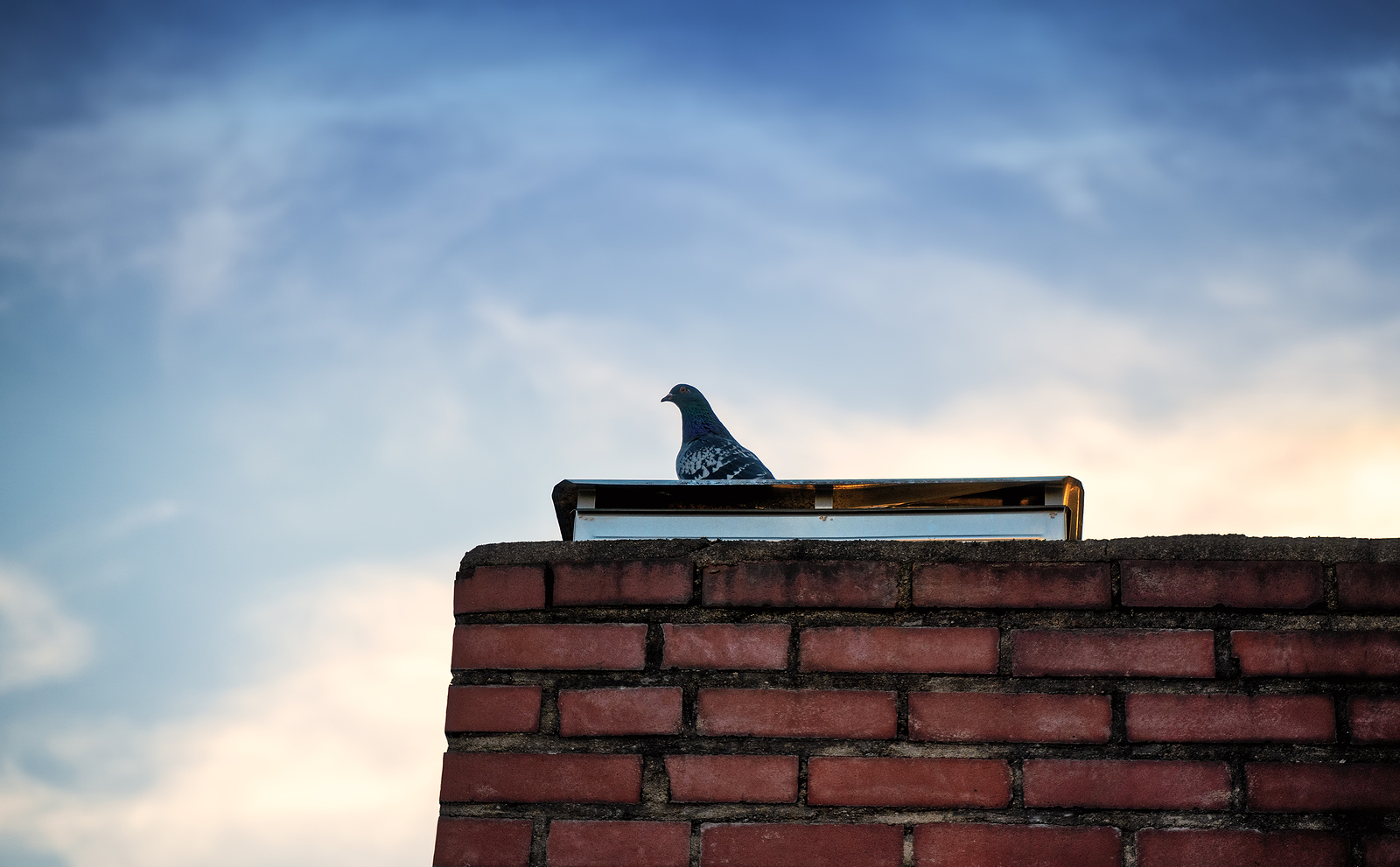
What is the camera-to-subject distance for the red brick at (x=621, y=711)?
1.46 meters

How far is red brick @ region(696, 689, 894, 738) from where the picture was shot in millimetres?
1433

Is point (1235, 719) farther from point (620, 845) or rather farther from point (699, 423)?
point (699, 423)

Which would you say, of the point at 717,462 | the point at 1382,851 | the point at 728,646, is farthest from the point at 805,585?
the point at 717,462

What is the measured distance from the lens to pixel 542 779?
146 cm

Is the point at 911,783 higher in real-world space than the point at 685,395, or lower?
lower

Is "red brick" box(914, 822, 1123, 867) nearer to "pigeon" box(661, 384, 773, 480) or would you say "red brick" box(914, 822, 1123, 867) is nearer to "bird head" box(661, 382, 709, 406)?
"pigeon" box(661, 384, 773, 480)

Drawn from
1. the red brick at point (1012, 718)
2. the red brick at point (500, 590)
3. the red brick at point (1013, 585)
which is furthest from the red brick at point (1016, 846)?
the red brick at point (500, 590)

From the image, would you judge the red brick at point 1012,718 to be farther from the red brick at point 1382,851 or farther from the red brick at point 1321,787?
the red brick at point 1382,851

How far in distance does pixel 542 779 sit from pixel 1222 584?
3.18 feet

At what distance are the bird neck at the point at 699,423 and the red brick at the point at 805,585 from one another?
450 cm

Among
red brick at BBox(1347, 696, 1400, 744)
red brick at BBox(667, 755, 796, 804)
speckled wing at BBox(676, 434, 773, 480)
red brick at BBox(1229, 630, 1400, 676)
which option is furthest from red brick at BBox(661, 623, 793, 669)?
speckled wing at BBox(676, 434, 773, 480)

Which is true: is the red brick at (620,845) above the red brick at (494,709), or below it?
below

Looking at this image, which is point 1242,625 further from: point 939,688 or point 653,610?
point 653,610

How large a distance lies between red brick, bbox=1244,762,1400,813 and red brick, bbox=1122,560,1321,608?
0.70ft
